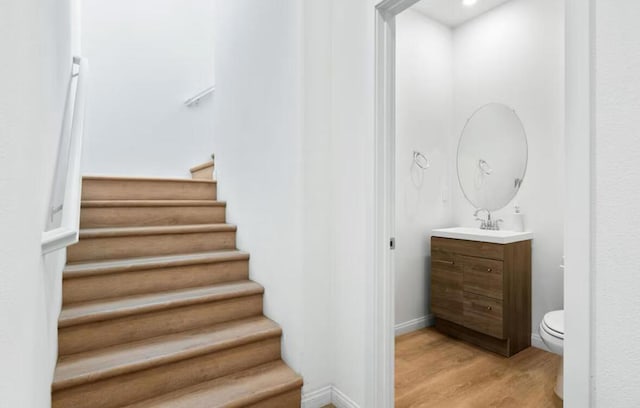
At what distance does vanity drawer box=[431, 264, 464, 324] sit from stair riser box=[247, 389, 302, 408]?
1523mm

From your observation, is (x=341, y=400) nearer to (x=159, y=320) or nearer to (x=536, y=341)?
(x=159, y=320)

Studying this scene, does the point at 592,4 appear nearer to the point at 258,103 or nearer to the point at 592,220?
the point at 592,220

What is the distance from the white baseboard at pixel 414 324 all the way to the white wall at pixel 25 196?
2.34m

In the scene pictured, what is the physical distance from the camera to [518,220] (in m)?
2.75

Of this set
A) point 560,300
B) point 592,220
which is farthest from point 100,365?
point 560,300

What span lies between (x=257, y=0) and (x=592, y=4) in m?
2.05

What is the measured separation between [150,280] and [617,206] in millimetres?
2181

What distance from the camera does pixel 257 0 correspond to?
7.76 ft

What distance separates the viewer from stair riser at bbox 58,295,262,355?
5.49 ft

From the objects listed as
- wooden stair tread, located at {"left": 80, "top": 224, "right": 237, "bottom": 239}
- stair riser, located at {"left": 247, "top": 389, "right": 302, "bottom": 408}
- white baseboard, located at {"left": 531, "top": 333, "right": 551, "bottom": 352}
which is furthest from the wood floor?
wooden stair tread, located at {"left": 80, "top": 224, "right": 237, "bottom": 239}

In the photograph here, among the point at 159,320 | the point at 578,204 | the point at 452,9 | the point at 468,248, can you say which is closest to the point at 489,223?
the point at 468,248

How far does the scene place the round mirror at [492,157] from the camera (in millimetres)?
2842

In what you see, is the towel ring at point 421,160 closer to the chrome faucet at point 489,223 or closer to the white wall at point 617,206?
the chrome faucet at point 489,223

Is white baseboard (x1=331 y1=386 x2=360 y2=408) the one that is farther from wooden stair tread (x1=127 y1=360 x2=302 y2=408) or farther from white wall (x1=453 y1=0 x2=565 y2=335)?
white wall (x1=453 y1=0 x2=565 y2=335)
